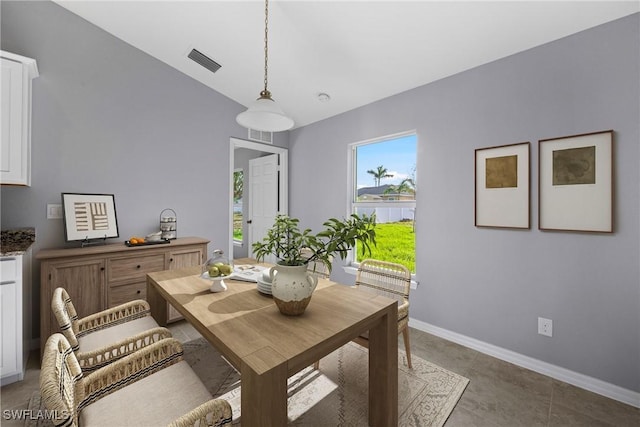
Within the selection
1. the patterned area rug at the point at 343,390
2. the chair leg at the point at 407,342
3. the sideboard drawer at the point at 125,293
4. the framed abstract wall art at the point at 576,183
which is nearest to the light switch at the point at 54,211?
the sideboard drawer at the point at 125,293

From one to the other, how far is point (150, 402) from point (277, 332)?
58 centimetres

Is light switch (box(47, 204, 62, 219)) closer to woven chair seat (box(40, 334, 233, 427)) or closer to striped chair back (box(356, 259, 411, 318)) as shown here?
woven chair seat (box(40, 334, 233, 427))

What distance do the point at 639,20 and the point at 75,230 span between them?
15.5 feet

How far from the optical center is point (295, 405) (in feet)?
5.85

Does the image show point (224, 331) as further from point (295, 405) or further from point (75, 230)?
point (75, 230)

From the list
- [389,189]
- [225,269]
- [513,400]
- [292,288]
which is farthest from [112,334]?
[389,189]

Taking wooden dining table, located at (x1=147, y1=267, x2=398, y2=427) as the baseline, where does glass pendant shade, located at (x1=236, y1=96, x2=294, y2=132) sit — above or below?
above

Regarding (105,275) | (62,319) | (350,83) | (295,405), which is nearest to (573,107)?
(350,83)

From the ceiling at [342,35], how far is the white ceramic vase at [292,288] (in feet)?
6.88

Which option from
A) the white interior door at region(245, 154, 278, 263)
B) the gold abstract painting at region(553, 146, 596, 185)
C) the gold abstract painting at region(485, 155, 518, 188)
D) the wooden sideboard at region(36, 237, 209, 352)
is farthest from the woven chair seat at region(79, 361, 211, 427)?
the white interior door at region(245, 154, 278, 263)

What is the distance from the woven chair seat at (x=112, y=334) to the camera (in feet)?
5.02

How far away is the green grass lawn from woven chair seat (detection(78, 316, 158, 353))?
7.03 feet

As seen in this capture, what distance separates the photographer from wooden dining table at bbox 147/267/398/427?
0.95 meters

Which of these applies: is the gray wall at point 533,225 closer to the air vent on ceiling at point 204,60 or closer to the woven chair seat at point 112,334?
the air vent on ceiling at point 204,60
